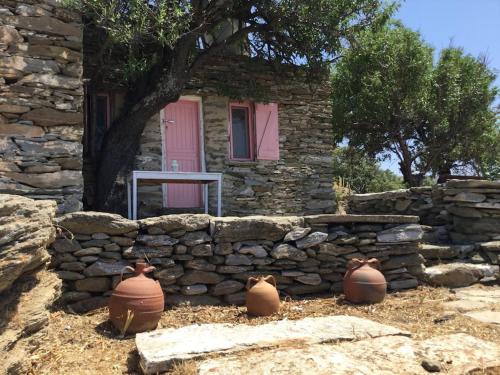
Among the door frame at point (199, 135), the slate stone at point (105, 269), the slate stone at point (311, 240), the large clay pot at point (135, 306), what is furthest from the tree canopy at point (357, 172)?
the large clay pot at point (135, 306)

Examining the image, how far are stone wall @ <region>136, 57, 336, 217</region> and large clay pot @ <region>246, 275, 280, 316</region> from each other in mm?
3272

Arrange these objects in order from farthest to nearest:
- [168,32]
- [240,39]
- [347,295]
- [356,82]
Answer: [356,82] < [240,39] < [168,32] < [347,295]

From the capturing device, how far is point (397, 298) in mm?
5086

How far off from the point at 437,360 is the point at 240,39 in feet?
18.7

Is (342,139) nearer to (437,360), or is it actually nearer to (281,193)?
(281,193)

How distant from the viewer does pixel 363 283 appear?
4.71m

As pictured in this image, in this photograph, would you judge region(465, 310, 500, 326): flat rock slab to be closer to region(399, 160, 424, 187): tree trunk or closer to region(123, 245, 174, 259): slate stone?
region(123, 245, 174, 259): slate stone

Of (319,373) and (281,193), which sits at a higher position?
(281,193)

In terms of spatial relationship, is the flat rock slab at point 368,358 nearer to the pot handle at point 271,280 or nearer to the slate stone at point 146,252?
the pot handle at point 271,280

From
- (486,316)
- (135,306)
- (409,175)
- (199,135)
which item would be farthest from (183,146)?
(409,175)

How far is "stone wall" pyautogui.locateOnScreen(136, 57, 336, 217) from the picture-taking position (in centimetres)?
780

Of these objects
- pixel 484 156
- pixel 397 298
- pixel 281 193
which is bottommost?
pixel 397 298

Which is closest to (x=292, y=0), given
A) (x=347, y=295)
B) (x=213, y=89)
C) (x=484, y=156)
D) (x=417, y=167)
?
(x=213, y=89)

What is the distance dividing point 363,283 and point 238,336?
1.76m
